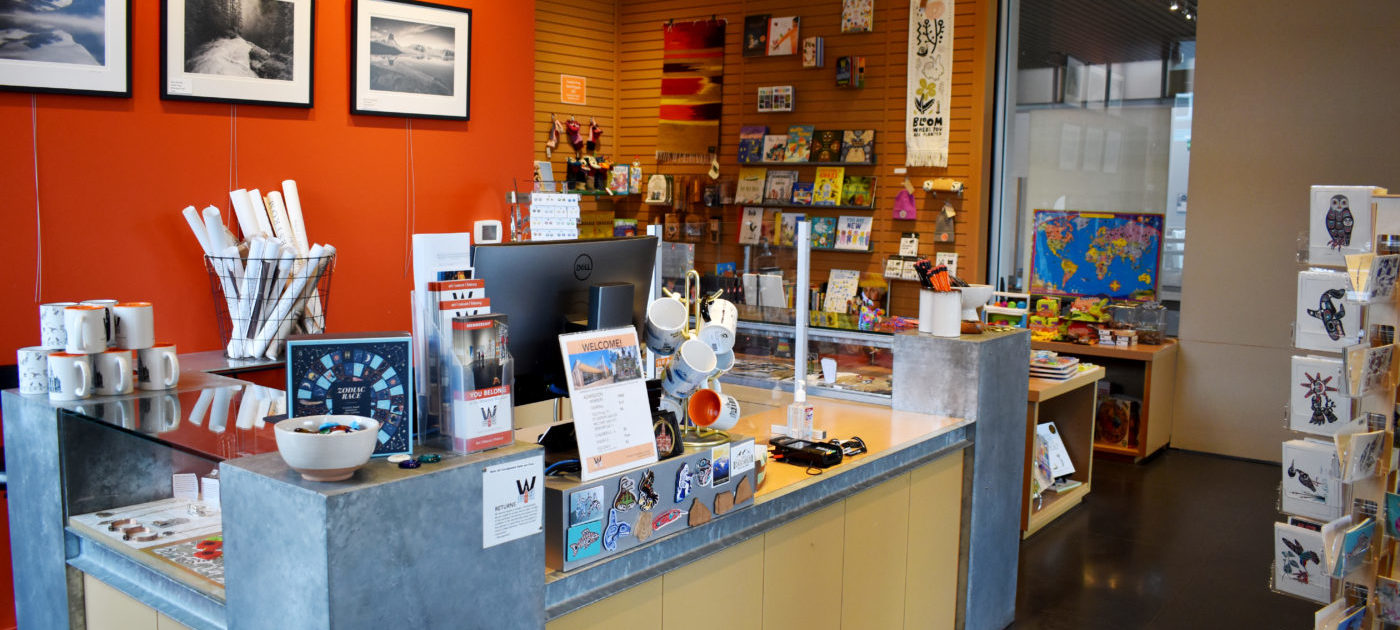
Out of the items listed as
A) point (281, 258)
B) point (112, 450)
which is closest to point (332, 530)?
point (112, 450)

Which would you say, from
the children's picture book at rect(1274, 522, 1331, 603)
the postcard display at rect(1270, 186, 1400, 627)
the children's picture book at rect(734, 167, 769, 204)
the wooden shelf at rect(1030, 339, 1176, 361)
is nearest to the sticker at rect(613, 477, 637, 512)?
the postcard display at rect(1270, 186, 1400, 627)

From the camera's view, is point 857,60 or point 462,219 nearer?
point 462,219

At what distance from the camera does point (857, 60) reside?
7.26 m

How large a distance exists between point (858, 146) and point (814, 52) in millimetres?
800

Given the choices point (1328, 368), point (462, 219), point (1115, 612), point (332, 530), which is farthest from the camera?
point (462, 219)

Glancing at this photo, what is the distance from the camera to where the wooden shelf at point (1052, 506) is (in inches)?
194

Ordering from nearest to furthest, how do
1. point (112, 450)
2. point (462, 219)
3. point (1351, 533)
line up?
point (112, 450) < point (1351, 533) < point (462, 219)

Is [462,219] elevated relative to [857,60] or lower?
lower

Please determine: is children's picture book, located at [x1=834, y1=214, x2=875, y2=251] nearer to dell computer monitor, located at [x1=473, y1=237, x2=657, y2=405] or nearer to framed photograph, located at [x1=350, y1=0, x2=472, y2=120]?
framed photograph, located at [x1=350, y1=0, x2=472, y2=120]

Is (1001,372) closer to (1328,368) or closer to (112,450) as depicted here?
(1328,368)

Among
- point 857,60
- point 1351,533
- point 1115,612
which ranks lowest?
point 1115,612

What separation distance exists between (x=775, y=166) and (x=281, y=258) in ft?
16.1

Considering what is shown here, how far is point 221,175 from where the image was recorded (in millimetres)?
3828

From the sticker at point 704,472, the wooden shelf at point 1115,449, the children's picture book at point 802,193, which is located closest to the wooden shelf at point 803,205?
the children's picture book at point 802,193
